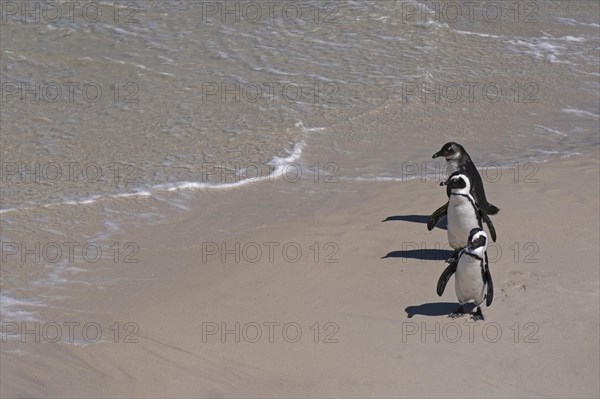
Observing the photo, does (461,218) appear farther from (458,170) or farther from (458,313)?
(458,313)

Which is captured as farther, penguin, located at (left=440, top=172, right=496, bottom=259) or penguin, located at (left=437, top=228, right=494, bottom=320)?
penguin, located at (left=440, top=172, right=496, bottom=259)

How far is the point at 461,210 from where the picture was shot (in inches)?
261

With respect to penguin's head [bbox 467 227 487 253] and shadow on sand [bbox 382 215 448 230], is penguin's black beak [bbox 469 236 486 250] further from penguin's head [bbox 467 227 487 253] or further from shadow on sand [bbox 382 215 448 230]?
shadow on sand [bbox 382 215 448 230]

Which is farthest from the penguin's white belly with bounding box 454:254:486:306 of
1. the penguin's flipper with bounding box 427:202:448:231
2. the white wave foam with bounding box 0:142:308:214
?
the white wave foam with bounding box 0:142:308:214

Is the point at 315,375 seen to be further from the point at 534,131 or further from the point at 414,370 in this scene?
the point at 534,131

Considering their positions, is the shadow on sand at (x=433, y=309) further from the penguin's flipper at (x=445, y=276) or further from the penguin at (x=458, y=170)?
the penguin at (x=458, y=170)

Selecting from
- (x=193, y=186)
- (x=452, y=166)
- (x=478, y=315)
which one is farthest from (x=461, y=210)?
(x=193, y=186)

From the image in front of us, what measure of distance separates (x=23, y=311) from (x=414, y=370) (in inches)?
96.1

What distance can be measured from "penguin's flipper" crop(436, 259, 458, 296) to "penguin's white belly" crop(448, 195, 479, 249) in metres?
0.41

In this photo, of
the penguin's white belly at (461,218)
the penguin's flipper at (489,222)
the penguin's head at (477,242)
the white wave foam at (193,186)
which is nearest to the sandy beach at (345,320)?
the penguin's flipper at (489,222)

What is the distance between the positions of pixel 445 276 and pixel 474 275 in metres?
0.25

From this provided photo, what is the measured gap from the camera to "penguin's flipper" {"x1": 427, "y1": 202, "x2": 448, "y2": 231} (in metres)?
7.10

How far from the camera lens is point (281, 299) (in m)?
6.46

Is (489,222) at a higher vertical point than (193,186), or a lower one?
higher
